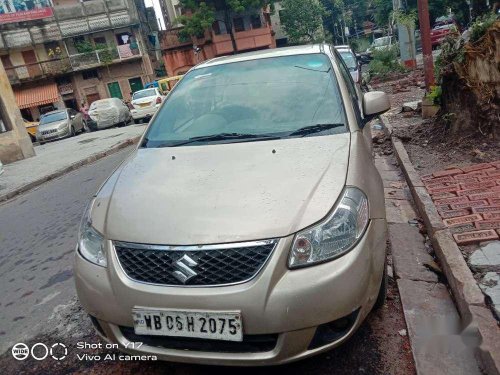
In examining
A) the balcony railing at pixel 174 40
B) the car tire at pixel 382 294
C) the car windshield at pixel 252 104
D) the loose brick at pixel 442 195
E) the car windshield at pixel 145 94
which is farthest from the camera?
the balcony railing at pixel 174 40

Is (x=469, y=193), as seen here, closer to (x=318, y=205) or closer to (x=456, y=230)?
(x=456, y=230)

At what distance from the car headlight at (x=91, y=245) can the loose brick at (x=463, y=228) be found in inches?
105

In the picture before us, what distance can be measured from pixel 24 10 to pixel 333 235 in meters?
36.9

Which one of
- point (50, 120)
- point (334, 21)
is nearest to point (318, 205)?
point (50, 120)

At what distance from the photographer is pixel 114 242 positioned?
211 centimetres

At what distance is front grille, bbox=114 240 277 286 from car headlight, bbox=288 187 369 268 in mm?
133

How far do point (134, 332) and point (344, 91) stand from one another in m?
2.11

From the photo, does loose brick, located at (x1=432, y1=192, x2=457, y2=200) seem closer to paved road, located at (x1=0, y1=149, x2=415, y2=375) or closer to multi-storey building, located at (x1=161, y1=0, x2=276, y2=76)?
paved road, located at (x1=0, y1=149, x2=415, y2=375)

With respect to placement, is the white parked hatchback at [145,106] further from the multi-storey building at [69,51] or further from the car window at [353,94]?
the multi-storey building at [69,51]

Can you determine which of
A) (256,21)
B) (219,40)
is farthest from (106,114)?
(256,21)

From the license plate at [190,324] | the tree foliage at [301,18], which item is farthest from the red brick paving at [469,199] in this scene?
the tree foliage at [301,18]

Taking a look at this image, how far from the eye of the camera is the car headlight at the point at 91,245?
2.17 meters

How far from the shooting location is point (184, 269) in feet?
6.28

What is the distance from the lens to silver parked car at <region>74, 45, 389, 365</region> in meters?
1.87
